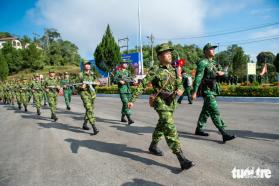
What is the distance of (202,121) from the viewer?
6.14 metres

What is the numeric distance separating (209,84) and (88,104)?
11.7ft

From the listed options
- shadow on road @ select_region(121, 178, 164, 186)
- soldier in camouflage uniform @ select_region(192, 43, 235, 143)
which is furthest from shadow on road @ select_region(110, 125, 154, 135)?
shadow on road @ select_region(121, 178, 164, 186)

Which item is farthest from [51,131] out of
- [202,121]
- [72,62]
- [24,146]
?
[72,62]

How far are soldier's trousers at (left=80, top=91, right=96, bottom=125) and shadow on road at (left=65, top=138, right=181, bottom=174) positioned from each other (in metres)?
0.82

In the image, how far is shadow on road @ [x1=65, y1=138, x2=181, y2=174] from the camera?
4.71m

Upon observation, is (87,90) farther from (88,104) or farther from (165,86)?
(165,86)

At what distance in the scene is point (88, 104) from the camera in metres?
7.43

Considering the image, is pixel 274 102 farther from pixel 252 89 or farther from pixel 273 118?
pixel 273 118

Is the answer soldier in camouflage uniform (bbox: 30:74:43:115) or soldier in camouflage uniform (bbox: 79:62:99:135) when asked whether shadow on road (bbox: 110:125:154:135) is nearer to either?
soldier in camouflage uniform (bbox: 79:62:99:135)

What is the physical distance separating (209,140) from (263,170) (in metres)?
1.91

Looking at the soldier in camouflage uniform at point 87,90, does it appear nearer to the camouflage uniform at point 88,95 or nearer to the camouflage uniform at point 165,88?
the camouflage uniform at point 88,95

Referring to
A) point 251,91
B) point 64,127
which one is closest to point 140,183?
point 64,127

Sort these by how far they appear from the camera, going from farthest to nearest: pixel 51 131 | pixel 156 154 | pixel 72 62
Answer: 1. pixel 72 62
2. pixel 51 131
3. pixel 156 154

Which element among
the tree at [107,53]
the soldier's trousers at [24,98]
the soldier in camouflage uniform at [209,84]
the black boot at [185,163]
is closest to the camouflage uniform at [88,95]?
the soldier in camouflage uniform at [209,84]
